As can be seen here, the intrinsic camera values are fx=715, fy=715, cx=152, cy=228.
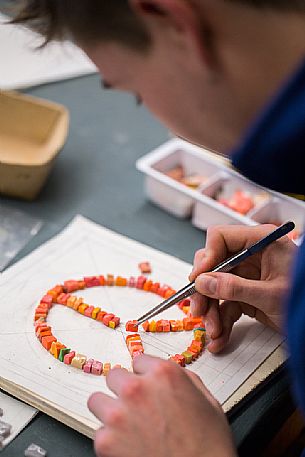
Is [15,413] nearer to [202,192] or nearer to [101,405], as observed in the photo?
[101,405]

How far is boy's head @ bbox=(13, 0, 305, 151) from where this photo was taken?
469 millimetres

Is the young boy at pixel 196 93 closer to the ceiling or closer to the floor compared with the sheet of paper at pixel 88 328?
closer to the ceiling

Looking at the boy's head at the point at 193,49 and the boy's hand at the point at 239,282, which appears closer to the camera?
the boy's head at the point at 193,49

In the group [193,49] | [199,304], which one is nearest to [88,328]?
[199,304]

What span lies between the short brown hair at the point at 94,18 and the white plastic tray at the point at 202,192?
0.47 metres

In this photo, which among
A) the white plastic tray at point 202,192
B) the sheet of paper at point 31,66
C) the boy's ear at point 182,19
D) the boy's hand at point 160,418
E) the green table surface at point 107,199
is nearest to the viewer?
the boy's ear at point 182,19

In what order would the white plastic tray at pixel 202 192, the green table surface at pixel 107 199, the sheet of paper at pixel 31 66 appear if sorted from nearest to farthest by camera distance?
1. the green table surface at pixel 107 199
2. the white plastic tray at pixel 202 192
3. the sheet of paper at pixel 31 66

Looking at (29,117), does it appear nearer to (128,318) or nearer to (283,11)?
(128,318)

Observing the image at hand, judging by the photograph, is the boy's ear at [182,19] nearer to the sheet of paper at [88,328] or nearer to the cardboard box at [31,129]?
the sheet of paper at [88,328]

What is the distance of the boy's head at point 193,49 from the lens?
1.54 feet

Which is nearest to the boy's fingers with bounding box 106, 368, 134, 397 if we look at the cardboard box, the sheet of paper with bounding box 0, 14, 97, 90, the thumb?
the thumb

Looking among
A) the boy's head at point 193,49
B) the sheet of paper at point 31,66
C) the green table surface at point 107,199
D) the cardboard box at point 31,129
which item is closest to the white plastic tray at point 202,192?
the green table surface at point 107,199

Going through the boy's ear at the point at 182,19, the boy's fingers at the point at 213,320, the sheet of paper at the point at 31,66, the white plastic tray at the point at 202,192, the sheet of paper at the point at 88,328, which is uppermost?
the boy's ear at the point at 182,19

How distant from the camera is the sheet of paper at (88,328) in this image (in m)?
0.71
